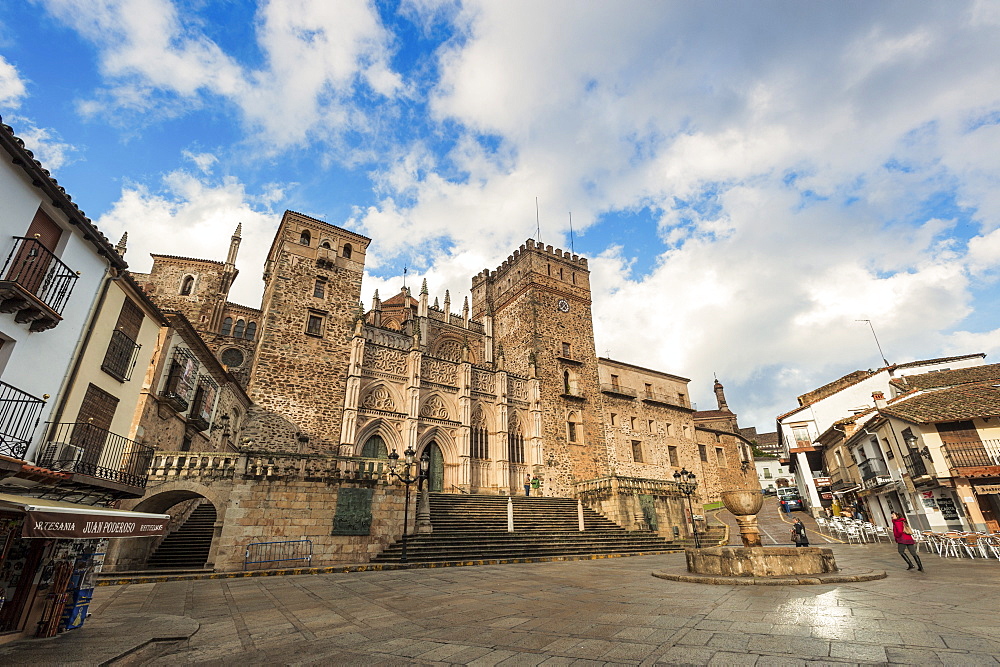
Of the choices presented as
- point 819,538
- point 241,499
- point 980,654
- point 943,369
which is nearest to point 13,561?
point 241,499

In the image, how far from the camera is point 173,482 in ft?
46.4

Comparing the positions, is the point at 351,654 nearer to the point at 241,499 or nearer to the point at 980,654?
the point at 980,654

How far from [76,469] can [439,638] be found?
30.5 feet

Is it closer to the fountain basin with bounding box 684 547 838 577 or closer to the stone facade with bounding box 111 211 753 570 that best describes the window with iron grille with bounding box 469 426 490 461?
the stone facade with bounding box 111 211 753 570

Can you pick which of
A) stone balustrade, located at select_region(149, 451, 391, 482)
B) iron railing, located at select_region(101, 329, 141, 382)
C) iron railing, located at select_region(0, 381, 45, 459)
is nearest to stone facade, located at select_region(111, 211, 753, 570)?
stone balustrade, located at select_region(149, 451, 391, 482)

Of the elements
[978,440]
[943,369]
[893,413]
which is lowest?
[978,440]

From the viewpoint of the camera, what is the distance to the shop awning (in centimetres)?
500

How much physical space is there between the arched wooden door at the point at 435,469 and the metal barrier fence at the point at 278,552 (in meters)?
11.2

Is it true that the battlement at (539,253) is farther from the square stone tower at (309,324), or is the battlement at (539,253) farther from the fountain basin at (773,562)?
the fountain basin at (773,562)

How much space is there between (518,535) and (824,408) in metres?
27.0

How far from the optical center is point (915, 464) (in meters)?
20.6

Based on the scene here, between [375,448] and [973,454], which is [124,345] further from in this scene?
[973,454]

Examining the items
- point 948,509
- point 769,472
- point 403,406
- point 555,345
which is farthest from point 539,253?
point 769,472

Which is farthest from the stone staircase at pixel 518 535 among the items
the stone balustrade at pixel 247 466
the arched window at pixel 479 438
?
the arched window at pixel 479 438
